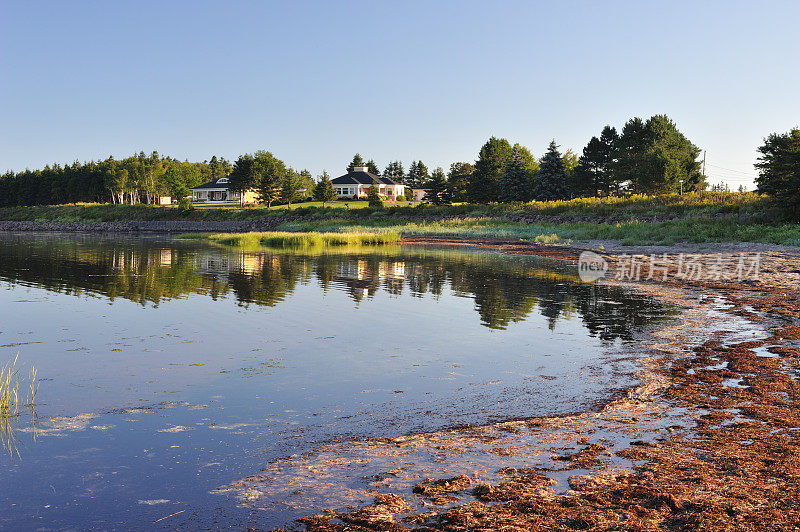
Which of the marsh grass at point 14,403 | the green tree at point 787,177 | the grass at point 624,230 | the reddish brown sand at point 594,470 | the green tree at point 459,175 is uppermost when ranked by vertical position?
the green tree at point 459,175

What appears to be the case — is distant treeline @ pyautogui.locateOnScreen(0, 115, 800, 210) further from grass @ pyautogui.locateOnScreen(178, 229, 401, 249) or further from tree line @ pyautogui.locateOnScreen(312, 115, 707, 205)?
grass @ pyautogui.locateOnScreen(178, 229, 401, 249)

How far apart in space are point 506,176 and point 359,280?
7331 cm

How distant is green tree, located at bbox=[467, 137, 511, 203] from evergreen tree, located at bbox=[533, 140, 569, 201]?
41.9 ft

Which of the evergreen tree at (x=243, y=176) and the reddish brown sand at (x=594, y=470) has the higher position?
the evergreen tree at (x=243, y=176)

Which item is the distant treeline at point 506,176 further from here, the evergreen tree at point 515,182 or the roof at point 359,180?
the roof at point 359,180

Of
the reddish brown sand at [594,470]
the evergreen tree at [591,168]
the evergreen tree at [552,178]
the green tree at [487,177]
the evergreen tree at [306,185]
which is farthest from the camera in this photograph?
the evergreen tree at [306,185]

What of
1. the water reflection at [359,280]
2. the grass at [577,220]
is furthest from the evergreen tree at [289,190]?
the water reflection at [359,280]

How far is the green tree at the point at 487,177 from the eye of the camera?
105 meters

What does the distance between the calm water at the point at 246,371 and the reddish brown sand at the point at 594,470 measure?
2.34 ft

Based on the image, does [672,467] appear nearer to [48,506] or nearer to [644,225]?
[48,506]

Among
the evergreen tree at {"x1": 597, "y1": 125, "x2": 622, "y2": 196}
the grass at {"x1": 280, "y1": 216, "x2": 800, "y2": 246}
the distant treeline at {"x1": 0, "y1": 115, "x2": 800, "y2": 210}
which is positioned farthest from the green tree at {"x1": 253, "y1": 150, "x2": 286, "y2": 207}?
the evergreen tree at {"x1": 597, "y1": 125, "x2": 622, "y2": 196}

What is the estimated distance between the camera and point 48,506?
630cm

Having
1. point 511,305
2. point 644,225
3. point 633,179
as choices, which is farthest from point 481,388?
point 633,179

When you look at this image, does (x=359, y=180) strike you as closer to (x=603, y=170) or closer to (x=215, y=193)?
(x=215, y=193)
